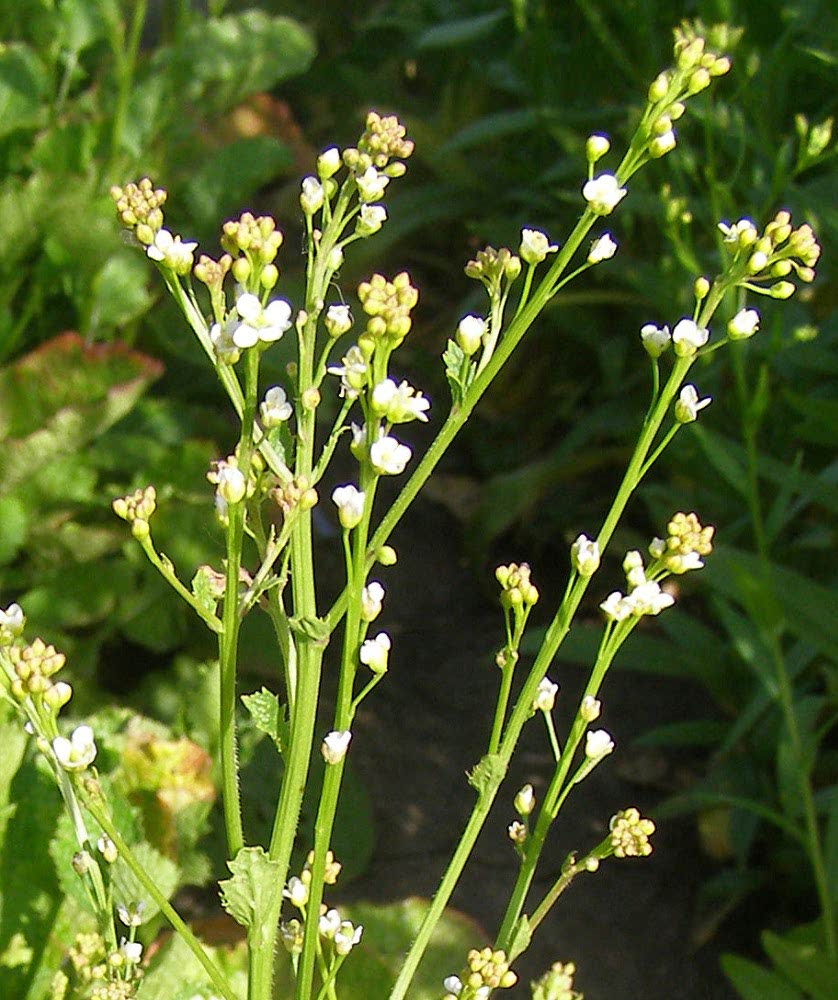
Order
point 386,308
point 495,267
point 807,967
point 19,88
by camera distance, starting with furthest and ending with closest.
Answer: point 19,88 → point 807,967 → point 495,267 → point 386,308

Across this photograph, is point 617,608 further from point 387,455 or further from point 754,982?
point 754,982

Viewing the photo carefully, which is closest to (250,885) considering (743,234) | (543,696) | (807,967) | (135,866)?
(135,866)

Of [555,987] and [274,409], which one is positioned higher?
[274,409]

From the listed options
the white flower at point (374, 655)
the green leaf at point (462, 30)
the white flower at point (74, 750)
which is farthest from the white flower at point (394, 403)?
the green leaf at point (462, 30)

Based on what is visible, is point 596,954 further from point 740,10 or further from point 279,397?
point 740,10

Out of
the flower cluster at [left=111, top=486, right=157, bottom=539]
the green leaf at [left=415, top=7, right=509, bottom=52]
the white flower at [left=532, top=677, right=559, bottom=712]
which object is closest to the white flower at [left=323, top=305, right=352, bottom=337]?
the flower cluster at [left=111, top=486, right=157, bottom=539]

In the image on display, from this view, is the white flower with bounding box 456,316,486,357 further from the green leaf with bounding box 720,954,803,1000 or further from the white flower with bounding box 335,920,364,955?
the green leaf with bounding box 720,954,803,1000
